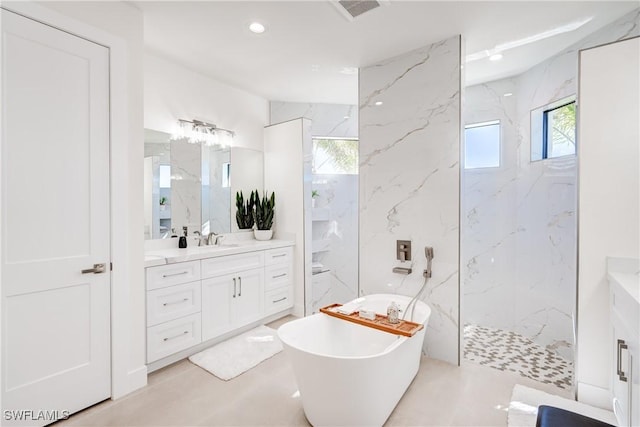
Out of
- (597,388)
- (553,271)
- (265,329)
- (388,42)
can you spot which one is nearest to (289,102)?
(388,42)

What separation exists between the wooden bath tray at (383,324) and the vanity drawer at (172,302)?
1168 mm

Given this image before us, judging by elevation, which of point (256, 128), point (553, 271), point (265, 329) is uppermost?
point (256, 128)

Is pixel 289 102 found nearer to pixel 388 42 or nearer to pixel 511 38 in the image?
pixel 388 42

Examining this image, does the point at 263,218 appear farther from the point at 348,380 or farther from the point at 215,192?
the point at 348,380

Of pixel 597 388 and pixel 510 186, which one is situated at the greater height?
pixel 510 186

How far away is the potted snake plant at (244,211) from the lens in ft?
12.4

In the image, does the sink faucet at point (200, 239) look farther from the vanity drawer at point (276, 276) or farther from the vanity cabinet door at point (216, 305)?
the vanity drawer at point (276, 276)

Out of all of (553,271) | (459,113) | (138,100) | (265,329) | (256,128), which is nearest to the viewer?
(138,100)

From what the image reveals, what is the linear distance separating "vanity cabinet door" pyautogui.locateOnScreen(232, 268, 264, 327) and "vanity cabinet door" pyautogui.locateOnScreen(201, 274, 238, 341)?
0.08 m

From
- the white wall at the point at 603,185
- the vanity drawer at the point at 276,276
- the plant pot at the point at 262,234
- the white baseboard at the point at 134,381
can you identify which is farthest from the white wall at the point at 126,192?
the white wall at the point at 603,185

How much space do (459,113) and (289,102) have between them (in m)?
2.37

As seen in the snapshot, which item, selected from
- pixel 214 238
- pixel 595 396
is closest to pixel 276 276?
pixel 214 238

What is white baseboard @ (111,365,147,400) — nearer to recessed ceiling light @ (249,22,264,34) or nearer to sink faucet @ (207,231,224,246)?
sink faucet @ (207,231,224,246)

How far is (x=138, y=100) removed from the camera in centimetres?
225
